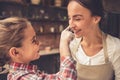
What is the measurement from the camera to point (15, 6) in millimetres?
4941

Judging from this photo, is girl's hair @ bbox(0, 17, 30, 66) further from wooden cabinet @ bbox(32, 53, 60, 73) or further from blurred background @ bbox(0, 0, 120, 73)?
wooden cabinet @ bbox(32, 53, 60, 73)

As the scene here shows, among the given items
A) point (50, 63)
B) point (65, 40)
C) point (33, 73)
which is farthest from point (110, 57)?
point (50, 63)

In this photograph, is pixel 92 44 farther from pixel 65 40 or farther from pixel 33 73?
pixel 33 73

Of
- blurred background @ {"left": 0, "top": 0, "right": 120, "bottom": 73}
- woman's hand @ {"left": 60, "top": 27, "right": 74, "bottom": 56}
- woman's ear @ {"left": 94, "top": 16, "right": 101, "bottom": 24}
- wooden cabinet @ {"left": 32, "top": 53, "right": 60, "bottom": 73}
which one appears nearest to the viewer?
woman's hand @ {"left": 60, "top": 27, "right": 74, "bottom": 56}

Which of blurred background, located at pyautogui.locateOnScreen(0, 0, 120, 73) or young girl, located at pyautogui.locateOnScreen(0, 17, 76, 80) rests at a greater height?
young girl, located at pyautogui.locateOnScreen(0, 17, 76, 80)

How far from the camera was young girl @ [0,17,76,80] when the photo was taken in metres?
1.27

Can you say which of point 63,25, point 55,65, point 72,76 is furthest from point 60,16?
point 72,76

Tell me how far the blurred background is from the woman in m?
2.87

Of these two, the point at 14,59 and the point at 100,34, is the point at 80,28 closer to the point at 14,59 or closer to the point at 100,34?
the point at 100,34

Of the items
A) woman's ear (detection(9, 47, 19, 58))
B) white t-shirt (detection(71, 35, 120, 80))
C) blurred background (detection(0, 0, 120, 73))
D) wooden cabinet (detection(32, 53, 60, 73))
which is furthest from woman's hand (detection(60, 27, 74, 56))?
wooden cabinet (detection(32, 53, 60, 73))

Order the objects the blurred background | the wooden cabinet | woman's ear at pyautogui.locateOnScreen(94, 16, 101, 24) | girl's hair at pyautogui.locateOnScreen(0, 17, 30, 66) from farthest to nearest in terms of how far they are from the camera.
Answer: the wooden cabinet, the blurred background, woman's ear at pyautogui.locateOnScreen(94, 16, 101, 24), girl's hair at pyautogui.locateOnScreen(0, 17, 30, 66)

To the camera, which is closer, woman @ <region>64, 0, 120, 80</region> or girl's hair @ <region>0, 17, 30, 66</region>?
girl's hair @ <region>0, 17, 30, 66</region>

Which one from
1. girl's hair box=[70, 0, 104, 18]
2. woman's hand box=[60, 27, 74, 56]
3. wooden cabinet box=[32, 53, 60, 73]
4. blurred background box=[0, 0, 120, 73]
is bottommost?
wooden cabinet box=[32, 53, 60, 73]

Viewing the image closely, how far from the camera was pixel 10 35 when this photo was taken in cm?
126
